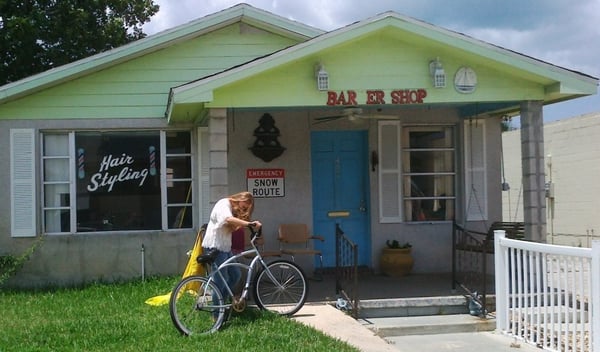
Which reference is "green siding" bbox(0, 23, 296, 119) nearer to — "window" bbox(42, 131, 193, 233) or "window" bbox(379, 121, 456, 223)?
"window" bbox(42, 131, 193, 233)

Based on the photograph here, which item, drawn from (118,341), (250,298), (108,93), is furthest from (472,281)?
(108,93)

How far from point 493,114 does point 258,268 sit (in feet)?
16.7

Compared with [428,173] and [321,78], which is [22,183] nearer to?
[321,78]

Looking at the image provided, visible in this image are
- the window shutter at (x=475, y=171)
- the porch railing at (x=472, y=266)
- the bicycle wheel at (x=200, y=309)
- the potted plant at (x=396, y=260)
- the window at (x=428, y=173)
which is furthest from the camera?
the window at (x=428, y=173)

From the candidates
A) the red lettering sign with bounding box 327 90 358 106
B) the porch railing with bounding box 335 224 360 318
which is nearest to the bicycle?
the porch railing with bounding box 335 224 360 318

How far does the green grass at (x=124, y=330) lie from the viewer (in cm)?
665

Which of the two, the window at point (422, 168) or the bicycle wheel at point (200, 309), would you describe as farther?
the window at point (422, 168)

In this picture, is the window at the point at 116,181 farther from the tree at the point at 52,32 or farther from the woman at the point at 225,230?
the tree at the point at 52,32

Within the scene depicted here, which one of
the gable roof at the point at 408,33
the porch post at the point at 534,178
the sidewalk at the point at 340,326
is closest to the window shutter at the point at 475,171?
the porch post at the point at 534,178

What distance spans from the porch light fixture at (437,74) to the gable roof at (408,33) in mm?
299

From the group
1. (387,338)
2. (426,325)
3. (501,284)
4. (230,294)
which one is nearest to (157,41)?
(230,294)

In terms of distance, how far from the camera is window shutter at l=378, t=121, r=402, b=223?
11008 millimetres

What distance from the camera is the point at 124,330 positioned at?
24.2 ft

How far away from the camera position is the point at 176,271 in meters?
11.1
